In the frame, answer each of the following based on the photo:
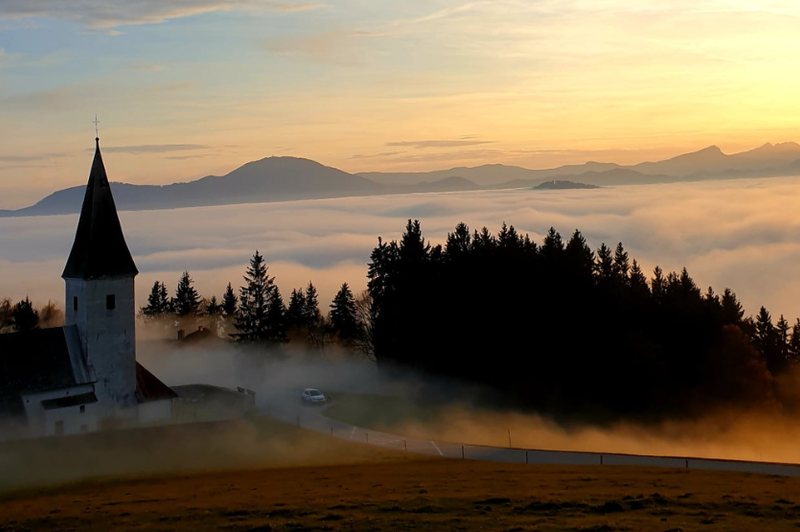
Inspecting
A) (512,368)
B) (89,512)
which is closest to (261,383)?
(512,368)

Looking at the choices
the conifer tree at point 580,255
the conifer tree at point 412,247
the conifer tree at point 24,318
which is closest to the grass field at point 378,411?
the conifer tree at point 412,247

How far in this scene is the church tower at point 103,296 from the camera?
138ft

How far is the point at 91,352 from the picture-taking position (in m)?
42.1

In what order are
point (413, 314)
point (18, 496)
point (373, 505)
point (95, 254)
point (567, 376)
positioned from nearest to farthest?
1. point (373, 505)
2. point (18, 496)
3. point (95, 254)
4. point (567, 376)
5. point (413, 314)

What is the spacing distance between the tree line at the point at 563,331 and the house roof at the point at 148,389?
888 inches

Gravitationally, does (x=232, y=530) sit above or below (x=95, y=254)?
below

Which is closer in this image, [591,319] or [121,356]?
[121,356]

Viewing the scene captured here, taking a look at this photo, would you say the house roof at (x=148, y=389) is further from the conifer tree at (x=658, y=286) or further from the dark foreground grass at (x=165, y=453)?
the conifer tree at (x=658, y=286)

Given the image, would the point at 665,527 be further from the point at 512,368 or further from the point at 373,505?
the point at 512,368

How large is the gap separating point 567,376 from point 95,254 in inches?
1275

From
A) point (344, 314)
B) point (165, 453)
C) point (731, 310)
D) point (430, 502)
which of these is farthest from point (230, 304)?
point (430, 502)

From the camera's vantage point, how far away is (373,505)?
79.2ft

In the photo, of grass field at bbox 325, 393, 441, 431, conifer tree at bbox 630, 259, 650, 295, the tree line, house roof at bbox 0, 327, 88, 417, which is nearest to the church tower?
house roof at bbox 0, 327, 88, 417

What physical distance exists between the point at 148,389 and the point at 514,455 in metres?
20.9
